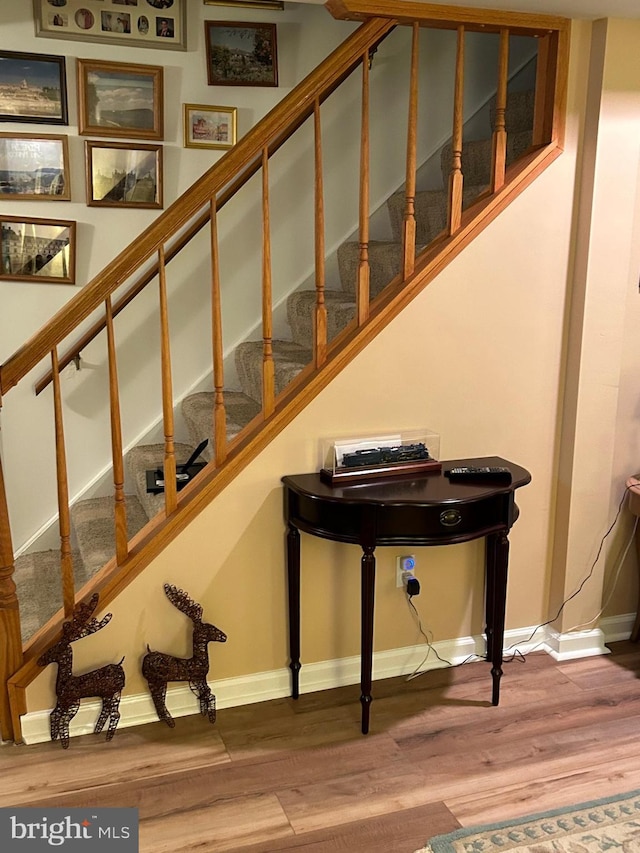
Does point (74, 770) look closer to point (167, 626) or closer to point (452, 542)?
point (167, 626)

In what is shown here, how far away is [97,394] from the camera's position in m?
3.35

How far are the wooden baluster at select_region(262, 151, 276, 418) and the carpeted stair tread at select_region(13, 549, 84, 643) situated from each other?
906mm

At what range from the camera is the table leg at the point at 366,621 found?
2285 mm

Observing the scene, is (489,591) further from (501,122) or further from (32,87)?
(32,87)

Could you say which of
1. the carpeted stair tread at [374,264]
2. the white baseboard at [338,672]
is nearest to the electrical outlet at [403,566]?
the white baseboard at [338,672]

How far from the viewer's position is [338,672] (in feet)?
8.81

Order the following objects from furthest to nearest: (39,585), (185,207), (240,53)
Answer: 1. (240,53)
2. (39,585)
3. (185,207)

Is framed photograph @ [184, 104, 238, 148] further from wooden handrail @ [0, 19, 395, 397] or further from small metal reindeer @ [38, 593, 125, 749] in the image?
small metal reindeer @ [38, 593, 125, 749]

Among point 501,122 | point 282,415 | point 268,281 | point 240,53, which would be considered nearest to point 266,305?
point 268,281

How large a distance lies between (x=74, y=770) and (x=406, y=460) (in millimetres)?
1312

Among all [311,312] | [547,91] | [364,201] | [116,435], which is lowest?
[116,435]

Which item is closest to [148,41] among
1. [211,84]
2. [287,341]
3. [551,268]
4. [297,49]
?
[211,84]

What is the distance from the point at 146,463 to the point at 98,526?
0.30m

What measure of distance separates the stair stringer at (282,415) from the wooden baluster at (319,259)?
2.2 inches
